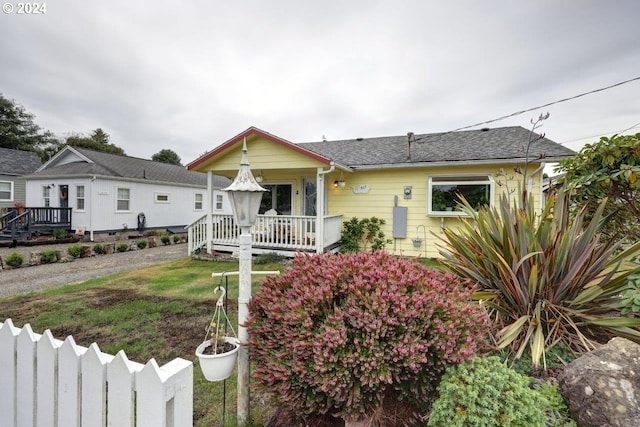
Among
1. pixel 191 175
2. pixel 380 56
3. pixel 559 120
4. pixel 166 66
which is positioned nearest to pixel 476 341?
pixel 380 56

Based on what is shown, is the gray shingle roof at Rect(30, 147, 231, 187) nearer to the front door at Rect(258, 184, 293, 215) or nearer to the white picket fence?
the front door at Rect(258, 184, 293, 215)

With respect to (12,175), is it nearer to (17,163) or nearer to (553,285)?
(17,163)

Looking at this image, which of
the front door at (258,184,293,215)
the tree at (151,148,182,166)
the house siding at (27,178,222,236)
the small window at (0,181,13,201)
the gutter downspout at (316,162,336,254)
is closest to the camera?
the gutter downspout at (316,162,336,254)

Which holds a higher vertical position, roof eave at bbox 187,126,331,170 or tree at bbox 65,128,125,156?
tree at bbox 65,128,125,156

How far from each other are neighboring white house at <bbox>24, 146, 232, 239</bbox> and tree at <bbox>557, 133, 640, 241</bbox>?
1243 cm

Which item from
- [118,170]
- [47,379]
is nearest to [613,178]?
[47,379]

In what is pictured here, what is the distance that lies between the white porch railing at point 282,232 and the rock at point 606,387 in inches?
252

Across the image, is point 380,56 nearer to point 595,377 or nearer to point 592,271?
point 592,271

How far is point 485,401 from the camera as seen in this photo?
1409 mm

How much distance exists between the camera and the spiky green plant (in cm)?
204

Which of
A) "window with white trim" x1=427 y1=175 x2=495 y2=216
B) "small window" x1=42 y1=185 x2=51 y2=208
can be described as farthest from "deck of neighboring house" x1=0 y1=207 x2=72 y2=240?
"window with white trim" x1=427 y1=175 x2=495 y2=216

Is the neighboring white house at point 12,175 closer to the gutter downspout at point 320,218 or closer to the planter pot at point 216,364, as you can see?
the gutter downspout at point 320,218

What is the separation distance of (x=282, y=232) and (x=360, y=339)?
6748mm

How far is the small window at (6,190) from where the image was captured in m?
16.4
